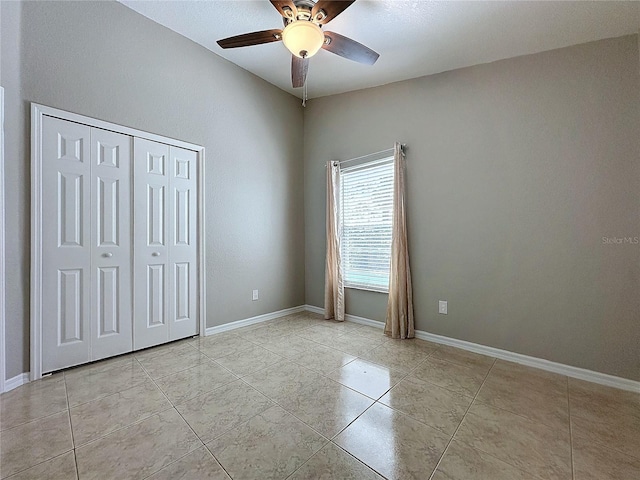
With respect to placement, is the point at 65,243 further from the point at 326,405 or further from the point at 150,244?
the point at 326,405

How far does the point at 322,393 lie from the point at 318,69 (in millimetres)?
3300

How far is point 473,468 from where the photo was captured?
1.33 meters

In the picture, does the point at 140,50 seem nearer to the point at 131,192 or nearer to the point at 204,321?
the point at 131,192

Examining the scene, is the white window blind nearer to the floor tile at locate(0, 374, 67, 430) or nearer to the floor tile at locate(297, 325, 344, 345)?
the floor tile at locate(297, 325, 344, 345)

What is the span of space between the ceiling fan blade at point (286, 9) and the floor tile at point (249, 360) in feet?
8.95

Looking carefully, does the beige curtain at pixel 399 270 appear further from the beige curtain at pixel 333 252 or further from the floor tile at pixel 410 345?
the beige curtain at pixel 333 252

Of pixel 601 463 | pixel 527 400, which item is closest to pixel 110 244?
pixel 527 400

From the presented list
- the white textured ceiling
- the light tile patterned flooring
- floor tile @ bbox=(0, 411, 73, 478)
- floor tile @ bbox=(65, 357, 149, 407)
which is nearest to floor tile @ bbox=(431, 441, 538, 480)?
the light tile patterned flooring

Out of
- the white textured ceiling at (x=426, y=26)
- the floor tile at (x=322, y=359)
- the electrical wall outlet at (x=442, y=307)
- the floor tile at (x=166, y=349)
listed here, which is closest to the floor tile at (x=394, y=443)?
the floor tile at (x=322, y=359)

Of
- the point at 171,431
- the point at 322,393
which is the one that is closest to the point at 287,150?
the point at 322,393

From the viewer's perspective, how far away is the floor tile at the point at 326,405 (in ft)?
5.39

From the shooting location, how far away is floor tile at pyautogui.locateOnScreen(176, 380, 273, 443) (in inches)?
63.3

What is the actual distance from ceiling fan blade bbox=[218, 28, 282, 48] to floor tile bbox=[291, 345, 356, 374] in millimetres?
2649

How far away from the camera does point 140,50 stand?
2596mm
